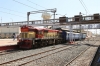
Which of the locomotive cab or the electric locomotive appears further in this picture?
the electric locomotive

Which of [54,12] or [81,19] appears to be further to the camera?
[54,12]

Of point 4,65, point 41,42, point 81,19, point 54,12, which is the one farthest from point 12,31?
point 4,65

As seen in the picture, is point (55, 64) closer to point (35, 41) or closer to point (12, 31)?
point (35, 41)

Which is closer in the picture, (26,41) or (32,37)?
(26,41)

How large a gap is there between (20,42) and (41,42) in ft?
11.7

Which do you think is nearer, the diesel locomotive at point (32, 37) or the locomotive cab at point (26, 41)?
the locomotive cab at point (26, 41)

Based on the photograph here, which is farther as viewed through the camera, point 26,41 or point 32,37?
point 32,37

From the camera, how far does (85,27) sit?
8512 centimetres

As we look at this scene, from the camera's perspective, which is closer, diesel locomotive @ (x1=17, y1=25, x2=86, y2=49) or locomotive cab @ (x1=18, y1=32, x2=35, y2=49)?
locomotive cab @ (x1=18, y1=32, x2=35, y2=49)

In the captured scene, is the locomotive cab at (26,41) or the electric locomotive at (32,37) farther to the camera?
the electric locomotive at (32,37)

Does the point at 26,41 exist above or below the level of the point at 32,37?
below

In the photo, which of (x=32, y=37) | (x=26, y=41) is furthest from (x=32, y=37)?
(x=26, y=41)

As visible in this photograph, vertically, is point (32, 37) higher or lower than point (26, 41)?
higher

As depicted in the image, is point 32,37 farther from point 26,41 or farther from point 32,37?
point 26,41
